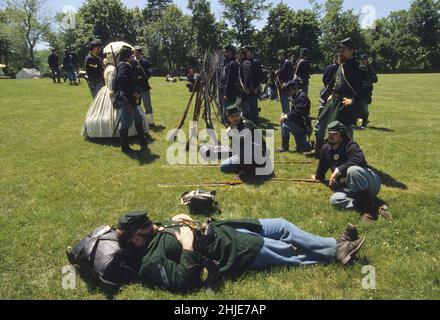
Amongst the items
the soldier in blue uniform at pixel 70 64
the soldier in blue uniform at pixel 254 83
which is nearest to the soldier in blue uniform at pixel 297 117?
the soldier in blue uniform at pixel 254 83

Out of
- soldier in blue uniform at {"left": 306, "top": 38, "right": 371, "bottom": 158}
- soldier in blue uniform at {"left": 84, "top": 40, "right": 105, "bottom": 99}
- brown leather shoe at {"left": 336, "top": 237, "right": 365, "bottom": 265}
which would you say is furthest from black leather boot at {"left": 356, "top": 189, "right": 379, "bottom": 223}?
soldier in blue uniform at {"left": 84, "top": 40, "right": 105, "bottom": 99}

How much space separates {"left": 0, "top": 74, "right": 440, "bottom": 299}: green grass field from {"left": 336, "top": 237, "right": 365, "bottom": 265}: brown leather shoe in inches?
4.4

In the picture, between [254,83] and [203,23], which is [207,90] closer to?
[254,83]

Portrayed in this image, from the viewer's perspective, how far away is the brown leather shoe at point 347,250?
459cm

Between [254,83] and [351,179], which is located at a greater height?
[254,83]

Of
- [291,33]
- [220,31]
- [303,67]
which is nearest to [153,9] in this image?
[220,31]

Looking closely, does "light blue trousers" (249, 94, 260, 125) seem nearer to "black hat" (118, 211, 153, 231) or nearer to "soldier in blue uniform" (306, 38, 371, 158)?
"soldier in blue uniform" (306, 38, 371, 158)

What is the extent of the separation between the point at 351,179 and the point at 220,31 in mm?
67197

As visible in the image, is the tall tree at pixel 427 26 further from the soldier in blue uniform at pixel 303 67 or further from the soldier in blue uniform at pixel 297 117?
the soldier in blue uniform at pixel 297 117

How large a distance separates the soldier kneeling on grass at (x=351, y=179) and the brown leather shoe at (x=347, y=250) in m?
1.13

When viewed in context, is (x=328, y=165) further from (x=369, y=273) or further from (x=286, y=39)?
(x=286, y=39)

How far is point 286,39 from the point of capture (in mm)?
66062

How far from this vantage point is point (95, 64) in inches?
432
